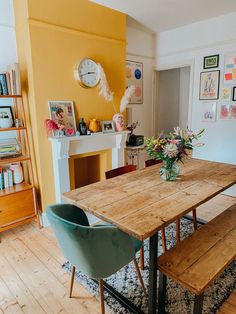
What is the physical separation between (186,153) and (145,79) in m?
2.67

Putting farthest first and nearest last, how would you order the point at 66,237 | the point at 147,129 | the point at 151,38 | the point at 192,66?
the point at 147,129, the point at 151,38, the point at 192,66, the point at 66,237

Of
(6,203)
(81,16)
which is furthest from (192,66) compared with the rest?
(6,203)

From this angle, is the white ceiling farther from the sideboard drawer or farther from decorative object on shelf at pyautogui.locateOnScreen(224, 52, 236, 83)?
the sideboard drawer

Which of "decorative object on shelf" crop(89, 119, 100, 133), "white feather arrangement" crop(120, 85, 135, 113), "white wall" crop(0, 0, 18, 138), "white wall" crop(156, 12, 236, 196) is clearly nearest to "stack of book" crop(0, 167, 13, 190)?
"white wall" crop(0, 0, 18, 138)

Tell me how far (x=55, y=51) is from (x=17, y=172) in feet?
4.94

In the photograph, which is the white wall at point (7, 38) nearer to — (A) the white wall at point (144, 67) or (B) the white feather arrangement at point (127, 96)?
(B) the white feather arrangement at point (127, 96)

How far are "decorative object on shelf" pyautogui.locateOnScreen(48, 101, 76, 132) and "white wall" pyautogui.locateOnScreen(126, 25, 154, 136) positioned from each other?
140 centimetres

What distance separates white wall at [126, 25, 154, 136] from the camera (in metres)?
3.87

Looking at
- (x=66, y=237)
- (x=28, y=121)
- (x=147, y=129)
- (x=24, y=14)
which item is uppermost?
(x=24, y=14)

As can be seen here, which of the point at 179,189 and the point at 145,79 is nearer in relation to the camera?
the point at 179,189

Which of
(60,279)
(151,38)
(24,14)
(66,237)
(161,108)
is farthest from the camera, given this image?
(161,108)

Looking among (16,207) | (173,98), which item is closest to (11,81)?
(16,207)

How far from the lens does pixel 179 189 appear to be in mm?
1810

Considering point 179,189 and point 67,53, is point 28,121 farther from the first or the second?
point 179,189
